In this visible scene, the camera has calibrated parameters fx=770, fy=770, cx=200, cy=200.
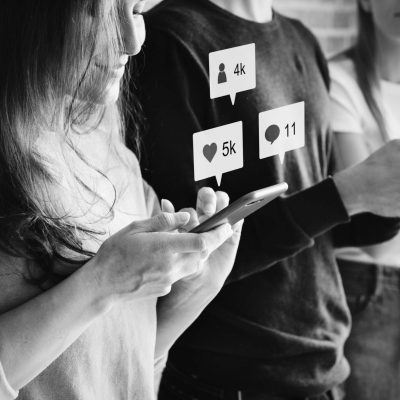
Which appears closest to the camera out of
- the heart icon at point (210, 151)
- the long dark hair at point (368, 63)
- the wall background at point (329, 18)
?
the heart icon at point (210, 151)

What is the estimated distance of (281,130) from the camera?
1.21m

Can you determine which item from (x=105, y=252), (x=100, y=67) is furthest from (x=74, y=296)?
(x=100, y=67)

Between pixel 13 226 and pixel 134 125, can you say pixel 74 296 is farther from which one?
pixel 134 125

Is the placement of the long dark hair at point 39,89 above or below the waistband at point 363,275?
above

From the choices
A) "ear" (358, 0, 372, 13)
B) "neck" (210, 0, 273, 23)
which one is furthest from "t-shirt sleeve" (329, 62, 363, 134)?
"neck" (210, 0, 273, 23)

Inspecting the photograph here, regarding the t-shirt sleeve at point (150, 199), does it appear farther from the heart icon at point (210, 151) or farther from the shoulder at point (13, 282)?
the shoulder at point (13, 282)

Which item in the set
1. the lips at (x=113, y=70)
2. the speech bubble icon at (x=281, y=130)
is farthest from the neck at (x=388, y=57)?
the lips at (x=113, y=70)

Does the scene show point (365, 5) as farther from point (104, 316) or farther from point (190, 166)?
point (104, 316)

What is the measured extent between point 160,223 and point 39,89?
21cm

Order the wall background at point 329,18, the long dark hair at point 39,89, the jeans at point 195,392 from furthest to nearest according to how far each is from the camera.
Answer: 1. the wall background at point 329,18
2. the jeans at point 195,392
3. the long dark hair at point 39,89

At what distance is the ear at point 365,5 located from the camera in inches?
Result: 58.2

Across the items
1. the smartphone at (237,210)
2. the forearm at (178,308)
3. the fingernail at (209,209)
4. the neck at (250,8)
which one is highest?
the neck at (250,8)

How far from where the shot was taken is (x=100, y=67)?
0.93 m

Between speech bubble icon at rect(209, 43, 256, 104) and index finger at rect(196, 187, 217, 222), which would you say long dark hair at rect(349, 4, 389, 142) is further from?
index finger at rect(196, 187, 217, 222)
